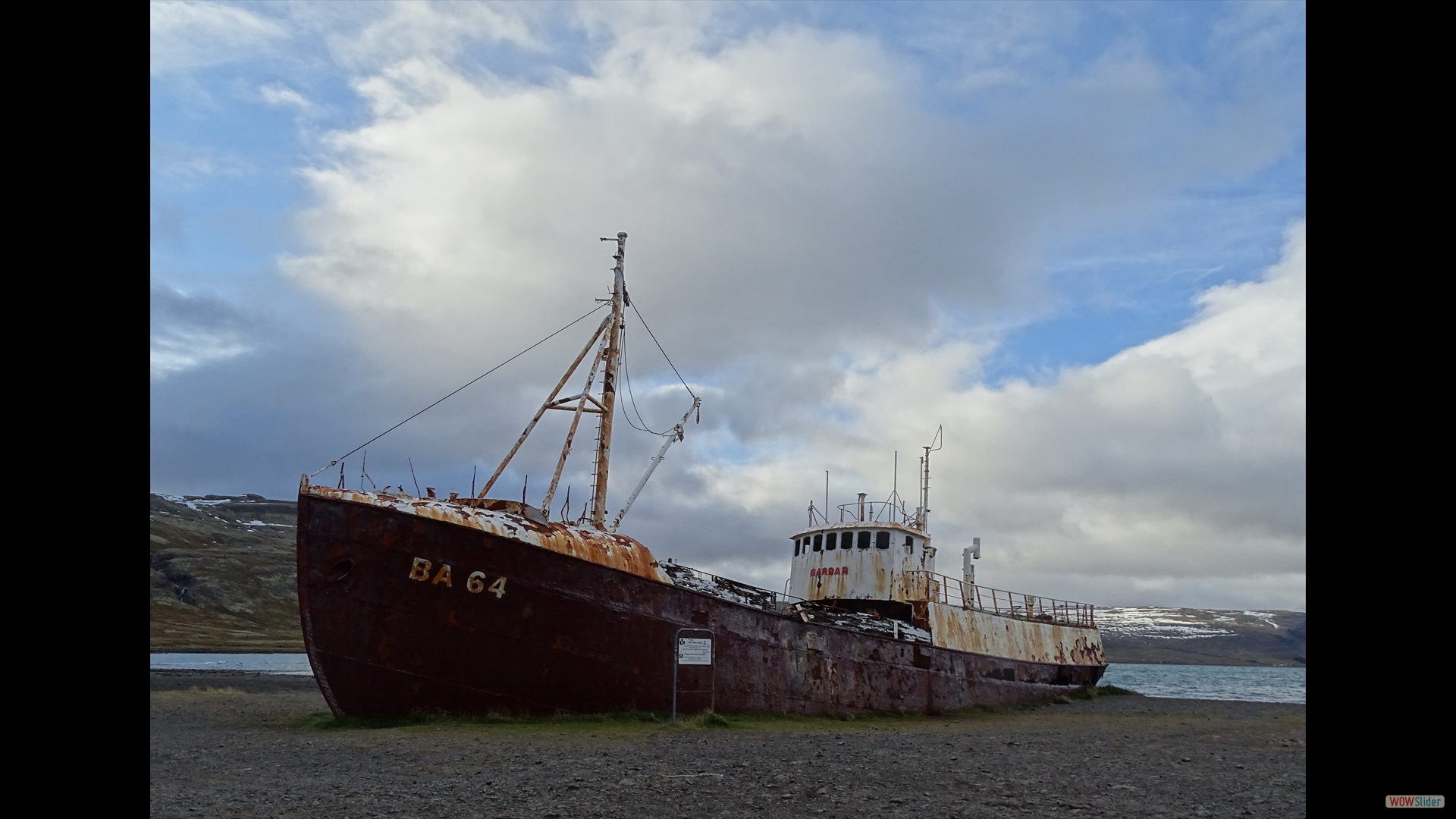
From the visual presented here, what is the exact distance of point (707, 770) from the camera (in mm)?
12164

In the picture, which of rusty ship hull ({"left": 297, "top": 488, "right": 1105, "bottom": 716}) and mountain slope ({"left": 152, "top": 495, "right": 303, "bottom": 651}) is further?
mountain slope ({"left": 152, "top": 495, "right": 303, "bottom": 651})

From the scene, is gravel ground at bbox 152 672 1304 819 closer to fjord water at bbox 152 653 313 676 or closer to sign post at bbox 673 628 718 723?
sign post at bbox 673 628 718 723

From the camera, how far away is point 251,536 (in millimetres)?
160875

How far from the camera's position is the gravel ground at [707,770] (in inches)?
392

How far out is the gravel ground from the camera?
9961 mm

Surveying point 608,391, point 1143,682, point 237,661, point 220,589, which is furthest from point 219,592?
point 608,391

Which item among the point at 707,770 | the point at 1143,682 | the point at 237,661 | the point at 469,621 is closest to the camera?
the point at 707,770

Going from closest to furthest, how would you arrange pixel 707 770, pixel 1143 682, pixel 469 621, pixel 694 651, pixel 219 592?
1. pixel 707 770
2. pixel 469 621
3. pixel 694 651
4. pixel 1143 682
5. pixel 219 592

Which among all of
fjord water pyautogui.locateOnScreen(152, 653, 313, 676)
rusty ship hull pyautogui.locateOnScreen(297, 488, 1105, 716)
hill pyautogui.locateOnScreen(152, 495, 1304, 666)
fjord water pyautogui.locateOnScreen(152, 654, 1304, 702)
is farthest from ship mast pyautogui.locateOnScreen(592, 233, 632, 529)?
hill pyautogui.locateOnScreen(152, 495, 1304, 666)

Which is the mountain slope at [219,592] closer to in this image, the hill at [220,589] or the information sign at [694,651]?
the hill at [220,589]

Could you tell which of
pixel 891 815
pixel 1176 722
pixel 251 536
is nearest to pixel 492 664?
pixel 891 815

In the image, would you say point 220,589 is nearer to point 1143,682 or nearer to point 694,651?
point 1143,682
